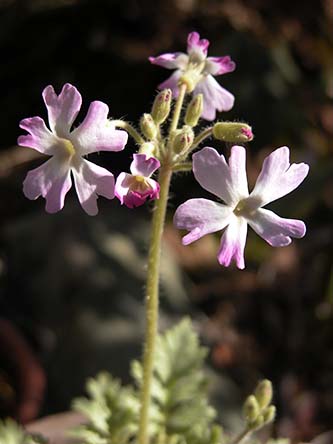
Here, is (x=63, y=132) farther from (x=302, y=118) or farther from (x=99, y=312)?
(x=302, y=118)

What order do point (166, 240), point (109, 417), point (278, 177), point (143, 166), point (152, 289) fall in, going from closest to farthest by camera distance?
point (143, 166) < point (278, 177) < point (152, 289) < point (109, 417) < point (166, 240)

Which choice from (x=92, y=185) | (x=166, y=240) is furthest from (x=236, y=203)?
(x=166, y=240)

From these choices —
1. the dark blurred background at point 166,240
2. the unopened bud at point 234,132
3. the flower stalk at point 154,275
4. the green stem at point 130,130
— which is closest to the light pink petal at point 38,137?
the green stem at point 130,130

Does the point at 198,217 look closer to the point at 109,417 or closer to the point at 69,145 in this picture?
the point at 69,145

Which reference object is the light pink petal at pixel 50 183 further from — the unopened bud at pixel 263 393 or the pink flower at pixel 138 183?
the unopened bud at pixel 263 393

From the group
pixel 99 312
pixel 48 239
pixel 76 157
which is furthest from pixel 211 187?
pixel 48 239

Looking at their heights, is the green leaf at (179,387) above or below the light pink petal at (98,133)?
below
